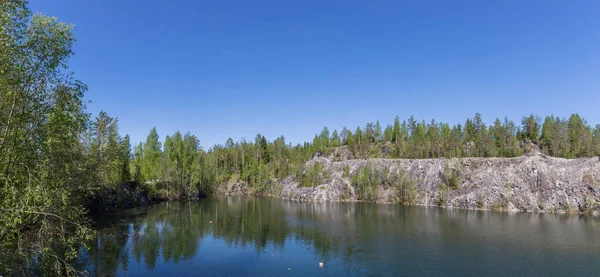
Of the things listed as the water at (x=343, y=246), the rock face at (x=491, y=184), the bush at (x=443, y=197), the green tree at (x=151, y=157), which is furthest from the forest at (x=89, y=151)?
the bush at (x=443, y=197)

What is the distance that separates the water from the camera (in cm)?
3891

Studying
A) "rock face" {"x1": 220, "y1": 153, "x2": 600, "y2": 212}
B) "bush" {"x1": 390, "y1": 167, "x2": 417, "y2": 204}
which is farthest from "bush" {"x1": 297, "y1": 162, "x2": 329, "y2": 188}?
"bush" {"x1": 390, "y1": 167, "x2": 417, "y2": 204}

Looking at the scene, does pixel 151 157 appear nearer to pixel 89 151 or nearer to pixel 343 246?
pixel 89 151

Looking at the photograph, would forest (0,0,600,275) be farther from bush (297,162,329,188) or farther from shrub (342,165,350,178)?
shrub (342,165,350,178)

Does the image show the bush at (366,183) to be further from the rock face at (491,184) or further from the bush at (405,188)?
the bush at (405,188)

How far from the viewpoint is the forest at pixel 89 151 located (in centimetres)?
1720

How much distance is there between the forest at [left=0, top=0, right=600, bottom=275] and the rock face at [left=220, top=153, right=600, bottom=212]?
14800 mm

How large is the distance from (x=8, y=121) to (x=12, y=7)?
621 cm

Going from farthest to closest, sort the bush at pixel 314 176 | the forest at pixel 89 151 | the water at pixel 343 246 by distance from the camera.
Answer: the bush at pixel 314 176 < the water at pixel 343 246 < the forest at pixel 89 151

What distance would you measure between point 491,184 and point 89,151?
113802 mm

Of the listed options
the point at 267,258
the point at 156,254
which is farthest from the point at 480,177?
the point at 156,254

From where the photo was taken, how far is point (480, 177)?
108 metres

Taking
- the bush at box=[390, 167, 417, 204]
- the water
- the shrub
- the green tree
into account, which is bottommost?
the water

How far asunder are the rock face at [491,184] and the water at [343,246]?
17.4 meters
